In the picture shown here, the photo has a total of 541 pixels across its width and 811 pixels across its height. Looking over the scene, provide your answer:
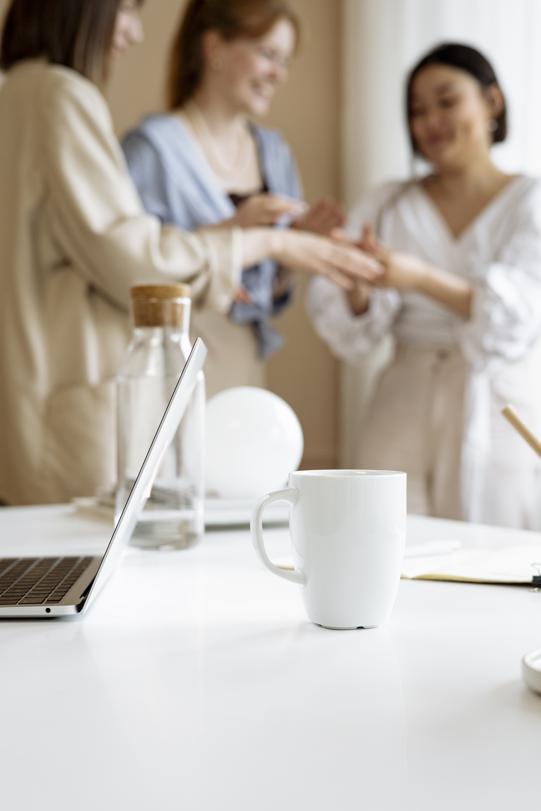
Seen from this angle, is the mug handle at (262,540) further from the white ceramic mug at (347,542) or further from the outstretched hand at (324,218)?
the outstretched hand at (324,218)

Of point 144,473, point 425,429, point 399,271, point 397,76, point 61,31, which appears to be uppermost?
point 397,76

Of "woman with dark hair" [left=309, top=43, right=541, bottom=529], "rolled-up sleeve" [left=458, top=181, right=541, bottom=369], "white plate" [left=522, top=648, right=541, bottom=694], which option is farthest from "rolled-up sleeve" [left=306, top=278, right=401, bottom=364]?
"white plate" [left=522, top=648, right=541, bottom=694]

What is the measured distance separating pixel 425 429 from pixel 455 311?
26 centimetres

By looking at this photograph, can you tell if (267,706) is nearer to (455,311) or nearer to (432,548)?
(432,548)

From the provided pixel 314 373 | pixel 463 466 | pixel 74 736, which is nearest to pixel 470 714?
pixel 74 736

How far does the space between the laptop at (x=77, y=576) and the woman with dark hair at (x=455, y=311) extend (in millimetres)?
1449

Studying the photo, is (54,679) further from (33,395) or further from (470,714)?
(33,395)

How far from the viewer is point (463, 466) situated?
79.0 inches

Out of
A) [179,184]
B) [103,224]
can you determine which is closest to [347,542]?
[103,224]

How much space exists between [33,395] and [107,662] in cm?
120

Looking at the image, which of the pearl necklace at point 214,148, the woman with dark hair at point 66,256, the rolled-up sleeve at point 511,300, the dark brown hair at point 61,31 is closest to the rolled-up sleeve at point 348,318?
the rolled-up sleeve at point 511,300

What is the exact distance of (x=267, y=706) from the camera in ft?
1.24

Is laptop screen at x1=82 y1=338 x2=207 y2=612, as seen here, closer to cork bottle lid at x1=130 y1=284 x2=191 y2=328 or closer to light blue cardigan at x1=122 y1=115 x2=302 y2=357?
cork bottle lid at x1=130 y1=284 x2=191 y2=328

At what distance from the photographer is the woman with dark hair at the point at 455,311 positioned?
1999mm
